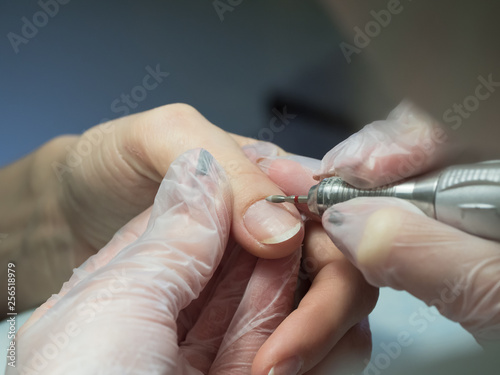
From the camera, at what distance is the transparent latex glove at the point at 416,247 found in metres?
0.47

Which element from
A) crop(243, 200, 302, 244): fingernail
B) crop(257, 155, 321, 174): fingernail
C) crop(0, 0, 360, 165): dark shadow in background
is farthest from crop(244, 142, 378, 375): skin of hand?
crop(0, 0, 360, 165): dark shadow in background

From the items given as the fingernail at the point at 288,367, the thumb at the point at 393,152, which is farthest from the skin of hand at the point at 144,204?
the thumb at the point at 393,152

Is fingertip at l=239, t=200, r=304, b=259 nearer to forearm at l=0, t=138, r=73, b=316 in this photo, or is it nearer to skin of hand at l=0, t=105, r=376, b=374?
skin of hand at l=0, t=105, r=376, b=374

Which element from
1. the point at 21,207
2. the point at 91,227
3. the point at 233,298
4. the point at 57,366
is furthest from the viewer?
the point at 21,207

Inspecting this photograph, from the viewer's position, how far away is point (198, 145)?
30.8 inches

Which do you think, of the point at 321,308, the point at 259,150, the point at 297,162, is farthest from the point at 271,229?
the point at 259,150

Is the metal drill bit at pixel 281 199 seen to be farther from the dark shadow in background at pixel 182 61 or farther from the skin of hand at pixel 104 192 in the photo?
the dark shadow in background at pixel 182 61

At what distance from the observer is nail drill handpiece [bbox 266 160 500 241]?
1.46ft

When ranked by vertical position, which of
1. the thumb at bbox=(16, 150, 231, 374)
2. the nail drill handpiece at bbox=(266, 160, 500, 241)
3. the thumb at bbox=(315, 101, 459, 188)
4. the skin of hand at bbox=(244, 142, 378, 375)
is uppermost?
the thumb at bbox=(16, 150, 231, 374)

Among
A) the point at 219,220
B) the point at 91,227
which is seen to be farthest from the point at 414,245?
the point at 91,227

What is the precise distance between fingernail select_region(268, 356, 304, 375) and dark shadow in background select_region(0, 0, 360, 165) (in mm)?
846

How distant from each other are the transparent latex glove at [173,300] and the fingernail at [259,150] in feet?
0.81

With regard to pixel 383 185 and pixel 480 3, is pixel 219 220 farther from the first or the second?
pixel 480 3

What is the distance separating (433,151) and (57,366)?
0.49 meters
